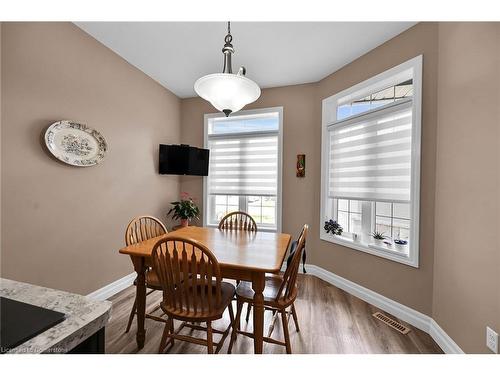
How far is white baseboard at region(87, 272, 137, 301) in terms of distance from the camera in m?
2.15

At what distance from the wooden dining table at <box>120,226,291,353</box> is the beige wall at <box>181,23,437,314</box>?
3.49 ft

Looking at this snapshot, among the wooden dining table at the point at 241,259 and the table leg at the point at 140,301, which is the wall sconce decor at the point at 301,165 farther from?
the table leg at the point at 140,301

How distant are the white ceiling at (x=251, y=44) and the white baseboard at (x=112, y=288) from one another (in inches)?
102

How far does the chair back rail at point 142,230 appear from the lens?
1.79 meters

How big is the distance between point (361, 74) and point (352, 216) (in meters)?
1.64

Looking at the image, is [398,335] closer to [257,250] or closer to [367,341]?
[367,341]

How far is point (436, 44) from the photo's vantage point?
1743 mm

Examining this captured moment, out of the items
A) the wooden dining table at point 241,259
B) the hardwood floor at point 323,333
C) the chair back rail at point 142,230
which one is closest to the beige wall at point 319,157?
the hardwood floor at point 323,333

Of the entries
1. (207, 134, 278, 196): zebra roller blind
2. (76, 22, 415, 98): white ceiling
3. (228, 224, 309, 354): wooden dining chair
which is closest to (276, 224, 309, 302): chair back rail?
(228, 224, 309, 354): wooden dining chair

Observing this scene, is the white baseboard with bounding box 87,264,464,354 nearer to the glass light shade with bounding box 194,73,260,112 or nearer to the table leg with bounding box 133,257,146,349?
the table leg with bounding box 133,257,146,349

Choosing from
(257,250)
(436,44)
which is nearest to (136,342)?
(257,250)

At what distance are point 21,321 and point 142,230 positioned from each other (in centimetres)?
153

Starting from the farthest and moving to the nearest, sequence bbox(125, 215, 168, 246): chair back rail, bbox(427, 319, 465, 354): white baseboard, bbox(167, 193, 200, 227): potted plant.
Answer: bbox(167, 193, 200, 227): potted plant < bbox(125, 215, 168, 246): chair back rail < bbox(427, 319, 465, 354): white baseboard

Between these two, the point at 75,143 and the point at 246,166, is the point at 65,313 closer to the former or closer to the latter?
the point at 75,143
